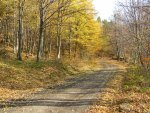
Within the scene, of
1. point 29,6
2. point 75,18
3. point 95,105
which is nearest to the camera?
point 95,105

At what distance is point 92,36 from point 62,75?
23.7 m

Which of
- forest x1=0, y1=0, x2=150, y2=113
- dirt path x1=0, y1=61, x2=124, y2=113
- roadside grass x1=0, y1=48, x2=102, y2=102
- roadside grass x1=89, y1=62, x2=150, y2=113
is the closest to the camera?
dirt path x1=0, y1=61, x2=124, y2=113

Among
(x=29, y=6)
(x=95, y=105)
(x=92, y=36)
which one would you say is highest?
(x=29, y=6)

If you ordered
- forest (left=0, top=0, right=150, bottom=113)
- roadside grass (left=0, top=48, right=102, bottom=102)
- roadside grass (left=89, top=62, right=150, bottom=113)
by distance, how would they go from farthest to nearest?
1. forest (left=0, top=0, right=150, bottom=113)
2. roadside grass (left=0, top=48, right=102, bottom=102)
3. roadside grass (left=89, top=62, right=150, bottom=113)

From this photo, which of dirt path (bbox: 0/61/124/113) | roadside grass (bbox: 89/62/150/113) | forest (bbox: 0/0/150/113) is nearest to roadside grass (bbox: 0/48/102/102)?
forest (bbox: 0/0/150/113)

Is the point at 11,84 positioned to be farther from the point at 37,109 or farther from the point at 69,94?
the point at 37,109

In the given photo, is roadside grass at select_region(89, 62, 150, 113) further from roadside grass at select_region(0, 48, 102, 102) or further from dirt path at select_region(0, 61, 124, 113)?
roadside grass at select_region(0, 48, 102, 102)

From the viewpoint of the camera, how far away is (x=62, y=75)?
26625 mm

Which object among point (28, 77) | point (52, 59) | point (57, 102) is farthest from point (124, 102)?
point (52, 59)

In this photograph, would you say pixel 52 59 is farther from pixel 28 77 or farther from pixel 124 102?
pixel 124 102

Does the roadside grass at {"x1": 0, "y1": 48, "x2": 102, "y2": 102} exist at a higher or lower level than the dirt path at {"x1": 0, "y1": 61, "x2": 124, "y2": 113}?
higher

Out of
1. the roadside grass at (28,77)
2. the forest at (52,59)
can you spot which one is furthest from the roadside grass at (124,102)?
the roadside grass at (28,77)

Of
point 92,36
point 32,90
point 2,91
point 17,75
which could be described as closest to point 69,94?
point 32,90

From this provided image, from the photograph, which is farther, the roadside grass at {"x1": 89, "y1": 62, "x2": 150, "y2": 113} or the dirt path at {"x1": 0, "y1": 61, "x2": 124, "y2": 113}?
the roadside grass at {"x1": 89, "y1": 62, "x2": 150, "y2": 113}
